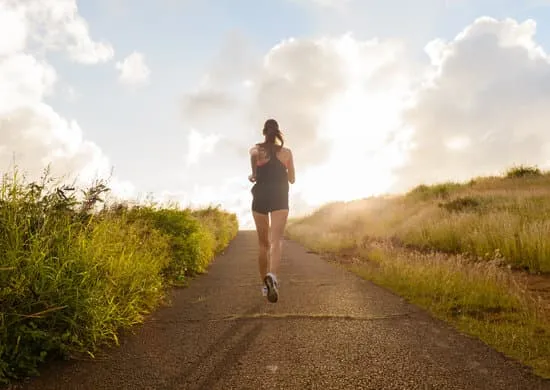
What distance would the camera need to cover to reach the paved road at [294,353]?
3670mm

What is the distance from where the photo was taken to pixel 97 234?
5824 millimetres

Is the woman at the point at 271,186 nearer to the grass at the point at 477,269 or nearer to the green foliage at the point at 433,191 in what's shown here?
the grass at the point at 477,269

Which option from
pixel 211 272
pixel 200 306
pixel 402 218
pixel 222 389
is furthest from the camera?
pixel 402 218

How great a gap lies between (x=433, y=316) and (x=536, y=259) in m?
4.95

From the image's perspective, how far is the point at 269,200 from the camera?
6.15 m

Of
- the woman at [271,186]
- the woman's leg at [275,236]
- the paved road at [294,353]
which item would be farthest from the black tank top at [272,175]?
the paved road at [294,353]

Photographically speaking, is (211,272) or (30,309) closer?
(30,309)

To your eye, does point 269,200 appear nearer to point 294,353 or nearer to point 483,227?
point 294,353


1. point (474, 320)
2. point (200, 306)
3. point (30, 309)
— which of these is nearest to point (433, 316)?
point (474, 320)

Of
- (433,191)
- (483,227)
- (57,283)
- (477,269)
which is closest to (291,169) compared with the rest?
(57,283)

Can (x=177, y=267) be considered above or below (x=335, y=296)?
above

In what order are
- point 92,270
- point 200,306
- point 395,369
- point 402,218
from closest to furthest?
point 395,369 → point 92,270 → point 200,306 → point 402,218

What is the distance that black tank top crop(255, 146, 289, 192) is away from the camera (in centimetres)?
616

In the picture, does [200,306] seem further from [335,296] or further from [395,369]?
[395,369]
